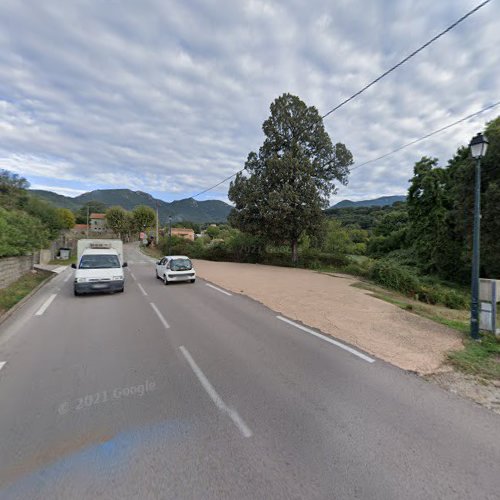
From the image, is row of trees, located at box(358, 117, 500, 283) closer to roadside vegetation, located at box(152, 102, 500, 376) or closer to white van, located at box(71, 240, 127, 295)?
roadside vegetation, located at box(152, 102, 500, 376)

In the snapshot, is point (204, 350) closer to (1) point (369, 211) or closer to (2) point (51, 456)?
(2) point (51, 456)

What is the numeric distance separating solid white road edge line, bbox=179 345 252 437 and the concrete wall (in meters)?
11.6

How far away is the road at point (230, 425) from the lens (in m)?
2.25

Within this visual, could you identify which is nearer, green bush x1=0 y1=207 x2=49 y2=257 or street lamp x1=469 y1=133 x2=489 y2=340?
street lamp x1=469 y1=133 x2=489 y2=340

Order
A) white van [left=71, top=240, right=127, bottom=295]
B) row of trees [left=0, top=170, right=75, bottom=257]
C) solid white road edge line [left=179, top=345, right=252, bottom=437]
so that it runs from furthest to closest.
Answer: row of trees [left=0, top=170, right=75, bottom=257] → white van [left=71, top=240, right=127, bottom=295] → solid white road edge line [left=179, top=345, right=252, bottom=437]

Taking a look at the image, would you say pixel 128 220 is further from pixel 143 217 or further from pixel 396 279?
pixel 396 279

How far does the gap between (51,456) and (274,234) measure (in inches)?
743

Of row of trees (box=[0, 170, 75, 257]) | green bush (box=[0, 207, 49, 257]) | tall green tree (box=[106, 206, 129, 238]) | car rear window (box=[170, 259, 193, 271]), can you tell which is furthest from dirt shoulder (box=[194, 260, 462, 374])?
tall green tree (box=[106, 206, 129, 238])

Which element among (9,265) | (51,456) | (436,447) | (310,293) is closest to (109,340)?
(51,456)

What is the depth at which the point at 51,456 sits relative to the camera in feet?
8.34

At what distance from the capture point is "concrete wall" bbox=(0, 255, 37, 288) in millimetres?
11466

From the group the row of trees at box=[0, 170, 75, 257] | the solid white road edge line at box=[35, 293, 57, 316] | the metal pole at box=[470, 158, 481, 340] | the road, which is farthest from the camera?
the row of trees at box=[0, 170, 75, 257]

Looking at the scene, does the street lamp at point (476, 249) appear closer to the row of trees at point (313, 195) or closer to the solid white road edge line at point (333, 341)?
the solid white road edge line at point (333, 341)

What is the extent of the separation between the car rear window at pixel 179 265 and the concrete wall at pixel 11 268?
7032 millimetres
